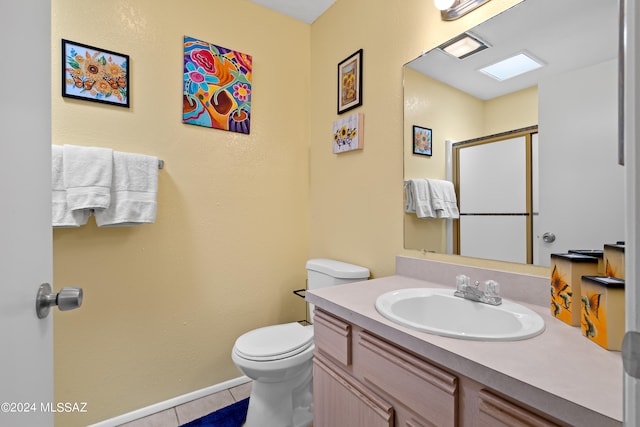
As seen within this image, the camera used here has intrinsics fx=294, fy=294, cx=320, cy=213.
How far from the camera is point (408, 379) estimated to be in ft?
2.56

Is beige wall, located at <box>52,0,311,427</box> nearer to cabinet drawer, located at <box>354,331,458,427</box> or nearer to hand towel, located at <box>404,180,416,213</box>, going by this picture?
hand towel, located at <box>404,180,416,213</box>

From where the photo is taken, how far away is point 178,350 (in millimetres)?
1705

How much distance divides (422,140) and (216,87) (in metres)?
1.26

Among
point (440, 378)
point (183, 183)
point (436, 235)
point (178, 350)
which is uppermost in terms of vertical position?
point (183, 183)

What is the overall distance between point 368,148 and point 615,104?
102cm

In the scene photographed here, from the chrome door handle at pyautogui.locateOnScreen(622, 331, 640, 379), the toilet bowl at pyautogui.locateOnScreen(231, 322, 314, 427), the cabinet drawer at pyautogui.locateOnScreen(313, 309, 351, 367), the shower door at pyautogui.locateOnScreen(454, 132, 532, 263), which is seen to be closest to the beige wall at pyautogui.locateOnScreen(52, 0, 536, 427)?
the shower door at pyautogui.locateOnScreen(454, 132, 532, 263)

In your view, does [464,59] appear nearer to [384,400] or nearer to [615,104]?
[615,104]

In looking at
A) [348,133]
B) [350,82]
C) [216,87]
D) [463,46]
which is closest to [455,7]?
[463,46]

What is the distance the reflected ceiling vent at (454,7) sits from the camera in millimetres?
1198

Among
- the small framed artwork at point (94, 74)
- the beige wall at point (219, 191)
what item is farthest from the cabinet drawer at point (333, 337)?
the small framed artwork at point (94, 74)

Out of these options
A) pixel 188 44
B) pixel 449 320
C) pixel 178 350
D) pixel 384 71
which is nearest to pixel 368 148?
pixel 384 71

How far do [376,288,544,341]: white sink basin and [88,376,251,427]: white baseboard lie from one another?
4.45 feet

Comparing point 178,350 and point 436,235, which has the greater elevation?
point 436,235

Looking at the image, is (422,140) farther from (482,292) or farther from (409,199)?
(482,292)
